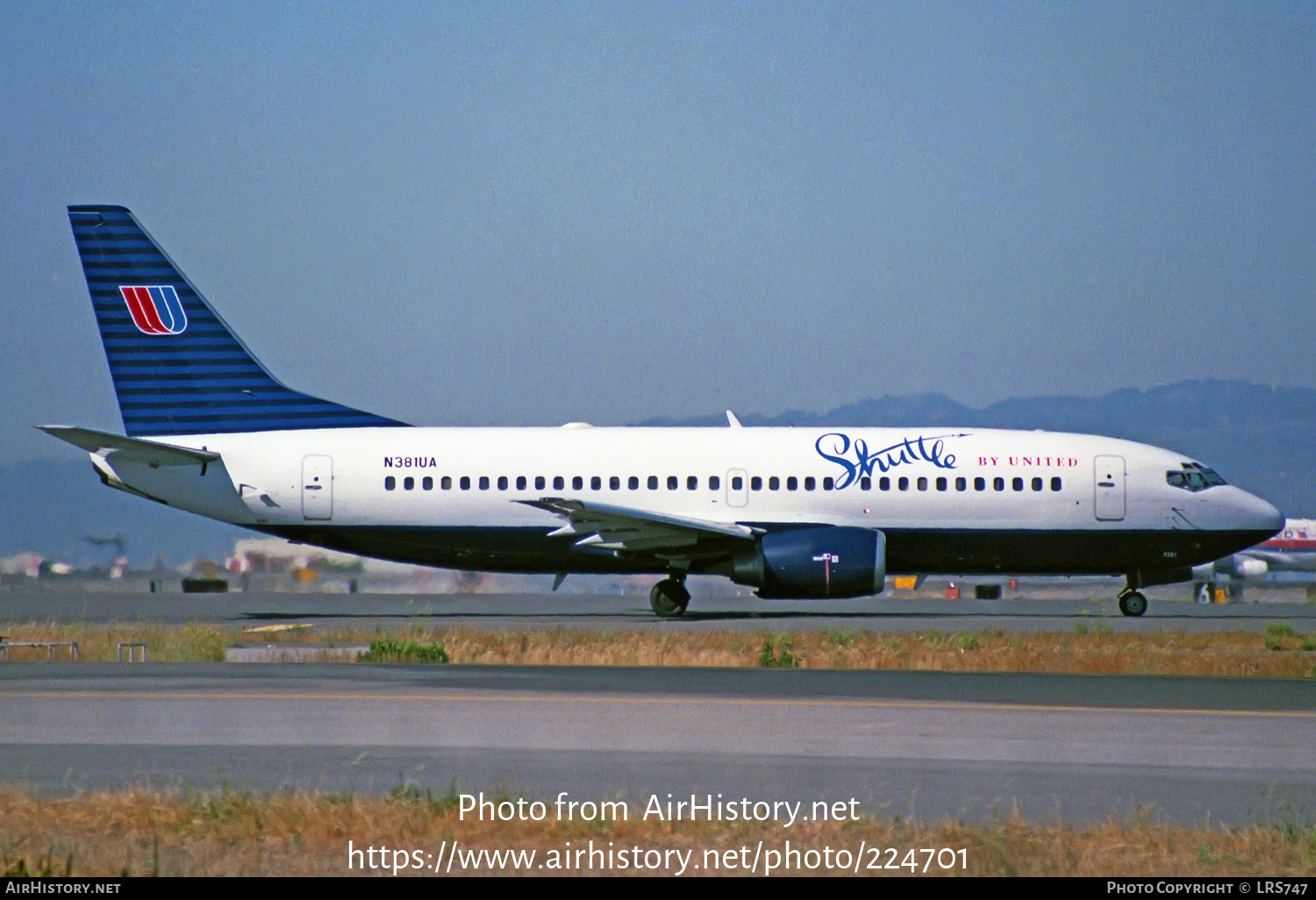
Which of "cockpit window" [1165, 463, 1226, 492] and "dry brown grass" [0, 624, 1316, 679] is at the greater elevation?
"cockpit window" [1165, 463, 1226, 492]

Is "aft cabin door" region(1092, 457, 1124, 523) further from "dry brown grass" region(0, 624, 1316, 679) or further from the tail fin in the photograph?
the tail fin

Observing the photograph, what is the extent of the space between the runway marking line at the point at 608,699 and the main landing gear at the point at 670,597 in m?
15.5

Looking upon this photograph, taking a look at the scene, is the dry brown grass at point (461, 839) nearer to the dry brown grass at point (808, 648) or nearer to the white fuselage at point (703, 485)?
the dry brown grass at point (808, 648)

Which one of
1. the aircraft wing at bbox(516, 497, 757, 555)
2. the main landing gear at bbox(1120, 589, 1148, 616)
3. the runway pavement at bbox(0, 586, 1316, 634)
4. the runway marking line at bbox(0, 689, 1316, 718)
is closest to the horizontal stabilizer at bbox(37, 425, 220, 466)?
the runway pavement at bbox(0, 586, 1316, 634)

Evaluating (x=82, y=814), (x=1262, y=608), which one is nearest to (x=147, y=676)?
(x=82, y=814)

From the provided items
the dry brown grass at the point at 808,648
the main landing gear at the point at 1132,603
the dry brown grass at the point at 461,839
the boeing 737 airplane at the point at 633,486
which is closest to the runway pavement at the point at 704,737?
the dry brown grass at the point at 461,839

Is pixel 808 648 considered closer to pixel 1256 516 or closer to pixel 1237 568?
pixel 1256 516

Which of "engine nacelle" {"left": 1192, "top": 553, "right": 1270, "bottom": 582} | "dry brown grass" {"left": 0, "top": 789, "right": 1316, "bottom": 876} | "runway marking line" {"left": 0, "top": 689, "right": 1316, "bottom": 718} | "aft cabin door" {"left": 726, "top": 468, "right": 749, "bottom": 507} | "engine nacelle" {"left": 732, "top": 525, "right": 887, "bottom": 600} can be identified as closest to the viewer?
"dry brown grass" {"left": 0, "top": 789, "right": 1316, "bottom": 876}

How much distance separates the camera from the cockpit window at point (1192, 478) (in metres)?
31.7

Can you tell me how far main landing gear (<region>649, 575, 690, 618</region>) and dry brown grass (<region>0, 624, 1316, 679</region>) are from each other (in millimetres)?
6486

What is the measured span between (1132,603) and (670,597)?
30.4ft

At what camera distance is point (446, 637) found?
Answer: 73.6 feet

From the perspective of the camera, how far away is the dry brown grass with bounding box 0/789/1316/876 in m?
7.76

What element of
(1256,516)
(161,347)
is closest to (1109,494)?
(1256,516)
